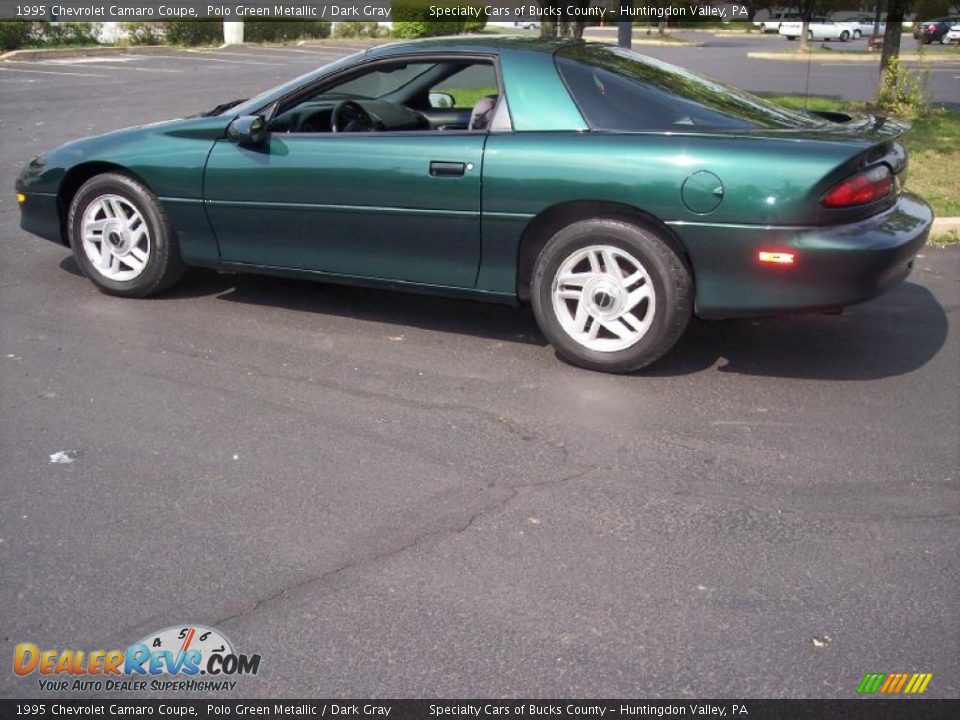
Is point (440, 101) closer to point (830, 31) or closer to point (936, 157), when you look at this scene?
point (936, 157)

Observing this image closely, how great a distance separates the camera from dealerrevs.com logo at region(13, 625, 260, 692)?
9.41 feet

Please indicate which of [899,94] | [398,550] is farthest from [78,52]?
[398,550]

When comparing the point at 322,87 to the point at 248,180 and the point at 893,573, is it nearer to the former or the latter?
the point at 248,180

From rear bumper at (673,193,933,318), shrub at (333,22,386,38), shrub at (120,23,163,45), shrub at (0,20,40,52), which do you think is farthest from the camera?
shrub at (333,22,386,38)

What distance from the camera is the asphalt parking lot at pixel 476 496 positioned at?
9.86ft

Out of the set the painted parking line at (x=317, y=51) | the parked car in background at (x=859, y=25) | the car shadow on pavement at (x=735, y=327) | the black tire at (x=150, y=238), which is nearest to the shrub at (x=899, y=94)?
Result: the car shadow on pavement at (x=735, y=327)

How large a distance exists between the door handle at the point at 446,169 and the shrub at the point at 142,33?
2953 centimetres

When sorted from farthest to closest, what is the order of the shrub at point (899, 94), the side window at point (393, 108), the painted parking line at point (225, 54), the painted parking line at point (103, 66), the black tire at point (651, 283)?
the painted parking line at point (225, 54) < the painted parking line at point (103, 66) < the shrub at point (899, 94) < the side window at point (393, 108) < the black tire at point (651, 283)

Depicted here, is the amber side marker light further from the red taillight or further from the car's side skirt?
the car's side skirt

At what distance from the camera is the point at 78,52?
27422 millimetres

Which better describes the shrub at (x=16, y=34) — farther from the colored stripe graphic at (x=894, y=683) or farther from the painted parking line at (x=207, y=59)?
the colored stripe graphic at (x=894, y=683)

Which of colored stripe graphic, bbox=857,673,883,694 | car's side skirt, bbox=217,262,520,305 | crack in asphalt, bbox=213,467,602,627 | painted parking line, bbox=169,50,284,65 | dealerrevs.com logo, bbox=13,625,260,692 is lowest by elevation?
dealerrevs.com logo, bbox=13,625,260,692

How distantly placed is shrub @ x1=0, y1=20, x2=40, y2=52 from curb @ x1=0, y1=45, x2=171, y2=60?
1018 millimetres

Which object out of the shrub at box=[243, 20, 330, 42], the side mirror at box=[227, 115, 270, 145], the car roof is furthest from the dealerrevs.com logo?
the shrub at box=[243, 20, 330, 42]
